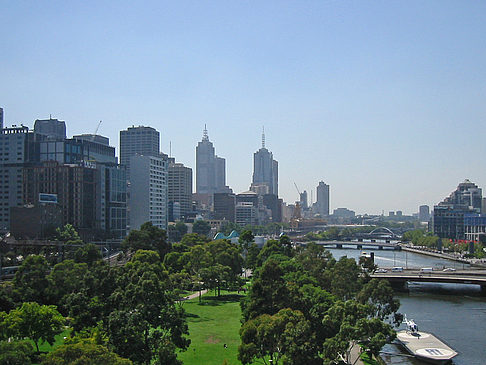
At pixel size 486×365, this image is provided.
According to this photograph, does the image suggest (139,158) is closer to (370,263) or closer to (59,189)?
(59,189)

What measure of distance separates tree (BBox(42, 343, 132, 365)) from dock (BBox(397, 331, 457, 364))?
28.3 metres

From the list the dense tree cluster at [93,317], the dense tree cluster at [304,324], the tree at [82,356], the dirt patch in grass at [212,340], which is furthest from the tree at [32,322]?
the dense tree cluster at [304,324]

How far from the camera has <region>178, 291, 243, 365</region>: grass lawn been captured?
39594 mm

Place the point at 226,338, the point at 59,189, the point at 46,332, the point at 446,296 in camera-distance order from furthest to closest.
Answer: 1. the point at 59,189
2. the point at 446,296
3. the point at 226,338
4. the point at 46,332

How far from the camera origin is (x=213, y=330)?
159ft

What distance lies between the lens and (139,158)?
156 meters

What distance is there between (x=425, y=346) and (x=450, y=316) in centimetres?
1795

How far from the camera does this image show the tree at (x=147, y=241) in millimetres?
86500

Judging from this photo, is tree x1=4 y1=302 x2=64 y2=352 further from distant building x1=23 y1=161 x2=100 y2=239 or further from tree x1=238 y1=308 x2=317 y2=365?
distant building x1=23 y1=161 x2=100 y2=239

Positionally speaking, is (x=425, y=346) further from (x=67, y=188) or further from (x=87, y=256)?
(x=67, y=188)

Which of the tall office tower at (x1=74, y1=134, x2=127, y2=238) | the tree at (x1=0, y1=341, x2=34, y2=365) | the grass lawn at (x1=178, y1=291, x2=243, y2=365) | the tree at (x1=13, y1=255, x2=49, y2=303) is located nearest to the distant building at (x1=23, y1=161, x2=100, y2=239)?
the tall office tower at (x1=74, y1=134, x2=127, y2=238)

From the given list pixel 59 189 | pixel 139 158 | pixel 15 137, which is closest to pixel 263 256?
pixel 59 189

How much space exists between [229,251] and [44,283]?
3943cm

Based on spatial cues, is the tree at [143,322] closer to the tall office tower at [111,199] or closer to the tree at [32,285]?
the tree at [32,285]
